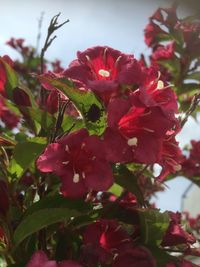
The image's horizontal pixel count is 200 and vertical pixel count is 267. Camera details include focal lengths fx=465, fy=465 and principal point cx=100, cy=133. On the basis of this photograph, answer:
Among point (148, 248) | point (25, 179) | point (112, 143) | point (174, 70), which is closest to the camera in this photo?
point (112, 143)

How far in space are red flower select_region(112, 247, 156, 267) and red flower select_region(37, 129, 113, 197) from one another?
5.4 inches

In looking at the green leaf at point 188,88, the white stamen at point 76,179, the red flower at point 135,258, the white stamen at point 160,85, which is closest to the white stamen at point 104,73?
the white stamen at point 160,85

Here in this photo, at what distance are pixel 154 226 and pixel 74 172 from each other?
208 millimetres

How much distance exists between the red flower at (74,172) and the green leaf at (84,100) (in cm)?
3

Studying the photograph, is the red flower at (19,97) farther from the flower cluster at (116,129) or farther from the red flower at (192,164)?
the red flower at (192,164)

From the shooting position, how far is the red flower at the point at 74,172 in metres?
0.89

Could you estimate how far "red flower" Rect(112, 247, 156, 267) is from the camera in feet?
2.92

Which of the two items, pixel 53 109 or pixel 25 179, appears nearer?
pixel 53 109

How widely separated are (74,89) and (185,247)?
0.49 meters

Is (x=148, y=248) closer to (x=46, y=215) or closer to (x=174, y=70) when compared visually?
(x=46, y=215)

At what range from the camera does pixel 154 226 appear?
98 centimetres

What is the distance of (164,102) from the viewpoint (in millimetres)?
968

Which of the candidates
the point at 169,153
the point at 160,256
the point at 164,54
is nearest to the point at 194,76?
the point at 164,54

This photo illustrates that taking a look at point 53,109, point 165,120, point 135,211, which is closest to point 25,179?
point 53,109
